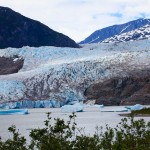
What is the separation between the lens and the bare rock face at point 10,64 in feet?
358

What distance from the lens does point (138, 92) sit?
276 ft

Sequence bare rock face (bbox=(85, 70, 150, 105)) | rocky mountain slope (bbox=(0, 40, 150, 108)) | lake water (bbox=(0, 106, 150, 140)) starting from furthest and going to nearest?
bare rock face (bbox=(85, 70, 150, 105)) < rocky mountain slope (bbox=(0, 40, 150, 108)) < lake water (bbox=(0, 106, 150, 140))

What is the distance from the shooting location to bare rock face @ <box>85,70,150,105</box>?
85750 millimetres

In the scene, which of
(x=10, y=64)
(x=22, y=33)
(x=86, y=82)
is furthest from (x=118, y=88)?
(x=22, y=33)

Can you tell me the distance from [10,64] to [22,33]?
72078 mm

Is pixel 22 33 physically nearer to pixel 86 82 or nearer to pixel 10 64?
pixel 10 64

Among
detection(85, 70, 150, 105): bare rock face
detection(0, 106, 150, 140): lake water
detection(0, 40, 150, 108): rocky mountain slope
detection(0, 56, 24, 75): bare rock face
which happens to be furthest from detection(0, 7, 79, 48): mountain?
detection(0, 106, 150, 140): lake water

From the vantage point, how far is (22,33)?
610ft

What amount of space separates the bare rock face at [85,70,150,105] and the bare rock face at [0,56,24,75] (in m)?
27.5

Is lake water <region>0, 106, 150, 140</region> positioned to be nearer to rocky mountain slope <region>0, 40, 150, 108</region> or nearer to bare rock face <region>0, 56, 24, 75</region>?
rocky mountain slope <region>0, 40, 150, 108</region>

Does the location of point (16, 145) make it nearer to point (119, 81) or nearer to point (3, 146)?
point (3, 146)

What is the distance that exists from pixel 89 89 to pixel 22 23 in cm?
10410

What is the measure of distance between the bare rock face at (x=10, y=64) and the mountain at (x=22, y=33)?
64.3 m

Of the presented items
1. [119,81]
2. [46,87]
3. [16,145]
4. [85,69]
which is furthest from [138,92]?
[16,145]
